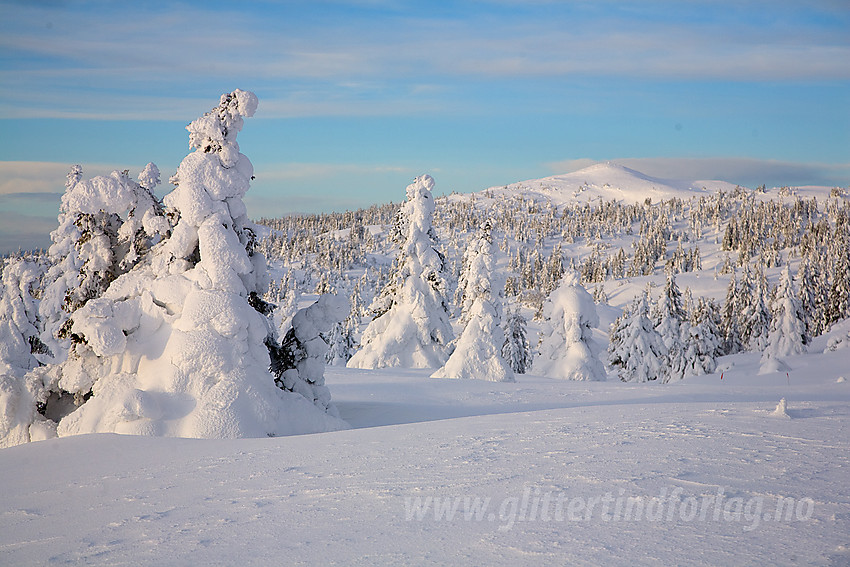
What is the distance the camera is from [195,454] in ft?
27.6

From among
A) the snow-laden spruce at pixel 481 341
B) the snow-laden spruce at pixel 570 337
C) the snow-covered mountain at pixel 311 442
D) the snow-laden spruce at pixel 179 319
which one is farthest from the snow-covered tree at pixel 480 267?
the snow-laden spruce at pixel 179 319

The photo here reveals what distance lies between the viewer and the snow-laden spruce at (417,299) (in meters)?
31.8

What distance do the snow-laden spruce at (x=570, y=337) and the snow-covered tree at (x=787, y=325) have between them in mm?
24458

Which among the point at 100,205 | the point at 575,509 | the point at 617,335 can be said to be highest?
the point at 100,205

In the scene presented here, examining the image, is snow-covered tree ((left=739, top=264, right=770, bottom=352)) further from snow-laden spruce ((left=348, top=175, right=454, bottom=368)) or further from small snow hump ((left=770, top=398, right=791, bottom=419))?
small snow hump ((left=770, top=398, right=791, bottom=419))

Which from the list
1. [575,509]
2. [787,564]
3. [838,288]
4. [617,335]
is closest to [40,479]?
[575,509]

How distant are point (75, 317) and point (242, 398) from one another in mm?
3691

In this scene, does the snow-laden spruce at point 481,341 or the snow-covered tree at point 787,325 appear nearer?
the snow-laden spruce at point 481,341

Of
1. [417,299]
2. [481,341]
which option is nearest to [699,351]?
[417,299]

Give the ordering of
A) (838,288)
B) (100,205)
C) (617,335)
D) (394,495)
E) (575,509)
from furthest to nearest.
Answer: (838,288), (617,335), (100,205), (394,495), (575,509)

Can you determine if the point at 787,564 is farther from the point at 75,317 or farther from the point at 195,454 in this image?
the point at 75,317

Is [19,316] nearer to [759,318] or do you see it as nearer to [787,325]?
[787,325]

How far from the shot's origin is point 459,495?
5691mm

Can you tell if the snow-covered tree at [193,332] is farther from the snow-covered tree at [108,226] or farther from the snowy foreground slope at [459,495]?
the snowy foreground slope at [459,495]
